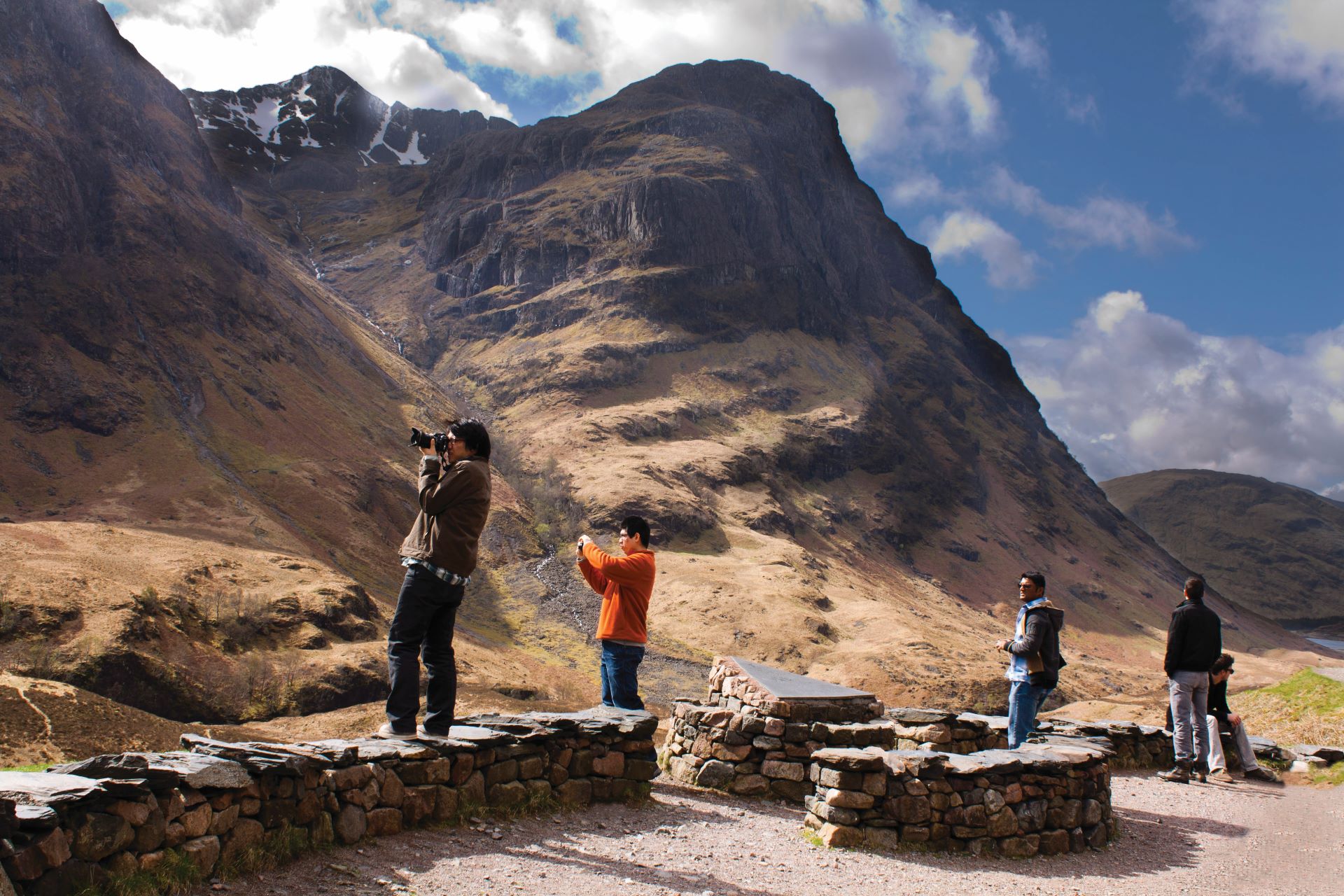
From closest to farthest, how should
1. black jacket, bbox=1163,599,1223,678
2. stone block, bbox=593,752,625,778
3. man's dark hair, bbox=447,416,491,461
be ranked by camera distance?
man's dark hair, bbox=447,416,491,461 < stone block, bbox=593,752,625,778 < black jacket, bbox=1163,599,1223,678

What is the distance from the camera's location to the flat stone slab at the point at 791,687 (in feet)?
36.9

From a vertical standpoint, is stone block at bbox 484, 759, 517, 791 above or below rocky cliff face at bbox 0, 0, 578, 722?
below

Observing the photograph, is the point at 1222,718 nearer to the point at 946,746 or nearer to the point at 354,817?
the point at 946,746

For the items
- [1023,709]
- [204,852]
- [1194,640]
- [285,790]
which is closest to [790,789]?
[1023,709]

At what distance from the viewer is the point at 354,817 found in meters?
7.02

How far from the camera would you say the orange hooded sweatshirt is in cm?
1019

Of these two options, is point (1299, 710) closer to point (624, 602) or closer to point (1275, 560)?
point (624, 602)

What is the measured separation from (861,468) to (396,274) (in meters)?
73.5

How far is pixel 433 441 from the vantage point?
8.11 metres

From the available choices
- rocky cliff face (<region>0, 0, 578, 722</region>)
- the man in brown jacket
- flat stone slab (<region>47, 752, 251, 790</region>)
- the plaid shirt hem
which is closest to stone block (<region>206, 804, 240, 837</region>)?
flat stone slab (<region>47, 752, 251, 790</region>)

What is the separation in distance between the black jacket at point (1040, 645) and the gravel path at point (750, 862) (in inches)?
69.5

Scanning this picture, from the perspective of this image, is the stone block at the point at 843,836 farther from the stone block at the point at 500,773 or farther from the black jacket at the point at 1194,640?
the black jacket at the point at 1194,640

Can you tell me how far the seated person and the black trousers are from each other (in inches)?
424

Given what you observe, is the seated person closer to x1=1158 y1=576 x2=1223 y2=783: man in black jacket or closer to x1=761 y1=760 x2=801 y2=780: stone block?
x1=1158 y1=576 x2=1223 y2=783: man in black jacket
